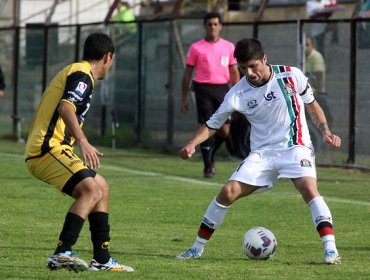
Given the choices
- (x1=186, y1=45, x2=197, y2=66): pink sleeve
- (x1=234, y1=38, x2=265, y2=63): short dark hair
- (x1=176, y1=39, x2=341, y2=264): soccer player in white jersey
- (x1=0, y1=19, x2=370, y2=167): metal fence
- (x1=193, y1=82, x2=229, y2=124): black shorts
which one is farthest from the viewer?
(x1=0, y1=19, x2=370, y2=167): metal fence

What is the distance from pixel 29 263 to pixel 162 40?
13076 mm

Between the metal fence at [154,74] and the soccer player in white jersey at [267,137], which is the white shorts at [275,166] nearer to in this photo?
the soccer player in white jersey at [267,137]

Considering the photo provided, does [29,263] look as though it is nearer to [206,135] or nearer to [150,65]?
[206,135]

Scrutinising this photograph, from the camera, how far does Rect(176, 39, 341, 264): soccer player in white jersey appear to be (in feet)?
29.9

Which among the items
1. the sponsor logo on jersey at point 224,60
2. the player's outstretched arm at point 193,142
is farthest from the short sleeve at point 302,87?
the sponsor logo on jersey at point 224,60

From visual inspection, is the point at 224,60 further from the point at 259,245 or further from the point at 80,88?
the point at 80,88

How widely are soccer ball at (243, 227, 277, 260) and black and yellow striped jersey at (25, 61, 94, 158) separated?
5.40 feet

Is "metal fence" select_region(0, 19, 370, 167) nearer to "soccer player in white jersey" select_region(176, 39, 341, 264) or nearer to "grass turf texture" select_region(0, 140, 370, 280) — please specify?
"grass turf texture" select_region(0, 140, 370, 280)

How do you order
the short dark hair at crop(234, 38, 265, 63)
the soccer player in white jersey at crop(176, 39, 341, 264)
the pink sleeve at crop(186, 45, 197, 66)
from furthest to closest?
the pink sleeve at crop(186, 45, 197, 66) → the soccer player in white jersey at crop(176, 39, 341, 264) → the short dark hair at crop(234, 38, 265, 63)

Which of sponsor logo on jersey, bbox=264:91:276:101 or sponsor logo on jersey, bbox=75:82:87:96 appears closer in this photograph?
sponsor logo on jersey, bbox=75:82:87:96

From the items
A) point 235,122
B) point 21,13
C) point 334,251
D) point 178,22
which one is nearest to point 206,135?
point 334,251

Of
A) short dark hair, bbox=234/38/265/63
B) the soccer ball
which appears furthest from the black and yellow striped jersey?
the soccer ball

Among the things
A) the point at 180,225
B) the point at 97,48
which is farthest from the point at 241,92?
the point at 180,225

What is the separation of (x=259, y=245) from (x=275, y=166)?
662 millimetres
